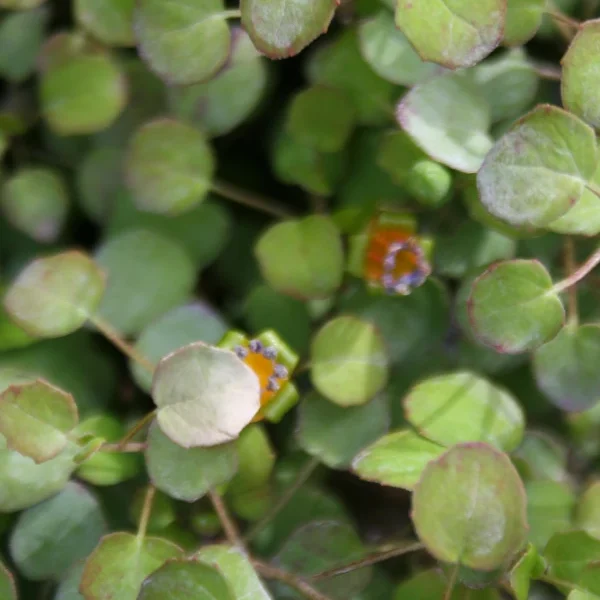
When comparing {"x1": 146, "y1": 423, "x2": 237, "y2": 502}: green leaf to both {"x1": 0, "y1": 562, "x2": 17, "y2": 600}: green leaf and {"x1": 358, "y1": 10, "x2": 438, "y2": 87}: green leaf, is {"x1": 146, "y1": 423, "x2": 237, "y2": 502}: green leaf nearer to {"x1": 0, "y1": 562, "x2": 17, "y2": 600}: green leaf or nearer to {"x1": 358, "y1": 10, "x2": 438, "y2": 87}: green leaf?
{"x1": 0, "y1": 562, "x2": 17, "y2": 600}: green leaf

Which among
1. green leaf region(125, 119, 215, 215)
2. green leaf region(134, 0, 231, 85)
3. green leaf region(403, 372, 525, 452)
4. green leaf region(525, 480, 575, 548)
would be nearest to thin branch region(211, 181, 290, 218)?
green leaf region(125, 119, 215, 215)

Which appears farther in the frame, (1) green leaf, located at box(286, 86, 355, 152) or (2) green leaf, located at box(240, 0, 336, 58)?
(1) green leaf, located at box(286, 86, 355, 152)

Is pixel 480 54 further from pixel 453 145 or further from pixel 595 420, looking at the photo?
pixel 595 420

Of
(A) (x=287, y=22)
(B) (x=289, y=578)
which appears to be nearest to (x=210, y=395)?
(B) (x=289, y=578)

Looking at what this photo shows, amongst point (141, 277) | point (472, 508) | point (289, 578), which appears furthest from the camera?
point (141, 277)

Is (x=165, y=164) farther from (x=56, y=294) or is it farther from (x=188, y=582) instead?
(x=188, y=582)

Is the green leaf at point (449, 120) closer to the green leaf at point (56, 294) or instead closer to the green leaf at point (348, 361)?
the green leaf at point (348, 361)
